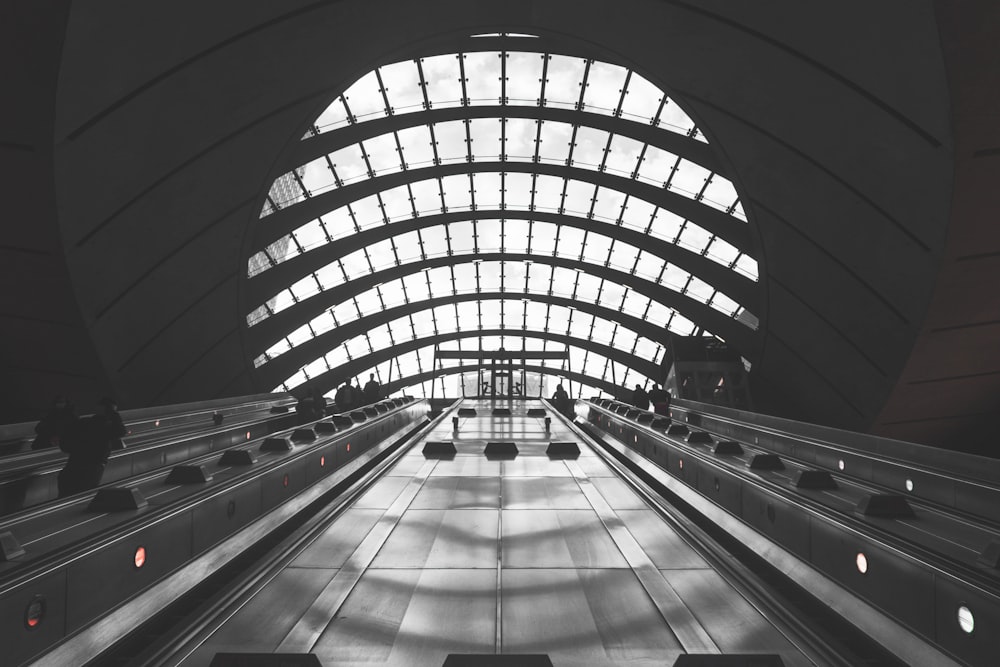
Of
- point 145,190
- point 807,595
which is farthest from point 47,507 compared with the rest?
point 145,190

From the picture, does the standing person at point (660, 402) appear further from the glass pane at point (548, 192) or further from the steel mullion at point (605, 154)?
the glass pane at point (548, 192)

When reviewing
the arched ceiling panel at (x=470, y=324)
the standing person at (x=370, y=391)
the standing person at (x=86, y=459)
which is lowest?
the standing person at (x=86, y=459)

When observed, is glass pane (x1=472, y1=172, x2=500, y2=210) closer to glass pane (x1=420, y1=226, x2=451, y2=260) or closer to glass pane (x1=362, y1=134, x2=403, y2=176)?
glass pane (x1=420, y1=226, x2=451, y2=260)

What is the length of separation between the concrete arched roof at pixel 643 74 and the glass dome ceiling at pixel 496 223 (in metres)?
3.95

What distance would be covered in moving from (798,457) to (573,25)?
1481 centimetres

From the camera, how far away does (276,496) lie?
662cm

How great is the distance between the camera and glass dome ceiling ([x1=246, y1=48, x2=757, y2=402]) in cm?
2403

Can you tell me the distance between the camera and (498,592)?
149 inches

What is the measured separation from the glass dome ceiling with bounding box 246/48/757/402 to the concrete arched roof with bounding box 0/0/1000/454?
3.95 metres

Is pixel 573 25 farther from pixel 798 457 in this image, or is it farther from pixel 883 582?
pixel 883 582

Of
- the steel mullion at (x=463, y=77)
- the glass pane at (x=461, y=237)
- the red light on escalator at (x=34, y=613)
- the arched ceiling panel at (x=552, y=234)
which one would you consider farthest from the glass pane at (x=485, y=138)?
the red light on escalator at (x=34, y=613)

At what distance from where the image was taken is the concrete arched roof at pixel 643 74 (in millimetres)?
12273

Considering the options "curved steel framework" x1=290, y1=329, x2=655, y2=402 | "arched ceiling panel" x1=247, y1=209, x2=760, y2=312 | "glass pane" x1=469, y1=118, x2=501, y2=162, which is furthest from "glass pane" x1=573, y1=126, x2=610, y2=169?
"curved steel framework" x1=290, y1=329, x2=655, y2=402

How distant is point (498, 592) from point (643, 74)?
1935 centimetres
